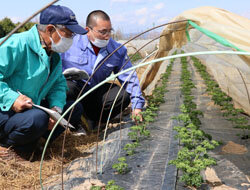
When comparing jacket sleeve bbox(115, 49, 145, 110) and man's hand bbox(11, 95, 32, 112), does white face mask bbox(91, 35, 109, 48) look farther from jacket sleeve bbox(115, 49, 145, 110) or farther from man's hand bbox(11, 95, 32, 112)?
man's hand bbox(11, 95, 32, 112)

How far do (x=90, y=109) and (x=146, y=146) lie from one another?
47.0 inches

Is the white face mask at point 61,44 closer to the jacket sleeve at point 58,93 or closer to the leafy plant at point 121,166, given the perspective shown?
the jacket sleeve at point 58,93

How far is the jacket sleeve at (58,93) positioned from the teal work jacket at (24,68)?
0.15 meters

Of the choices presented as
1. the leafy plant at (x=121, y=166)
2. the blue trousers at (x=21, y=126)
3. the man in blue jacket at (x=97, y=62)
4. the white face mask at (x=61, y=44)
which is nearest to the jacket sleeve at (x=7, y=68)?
the blue trousers at (x=21, y=126)

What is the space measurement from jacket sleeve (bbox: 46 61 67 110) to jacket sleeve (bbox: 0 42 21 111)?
0.59 meters

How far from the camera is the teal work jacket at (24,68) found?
256 centimetres

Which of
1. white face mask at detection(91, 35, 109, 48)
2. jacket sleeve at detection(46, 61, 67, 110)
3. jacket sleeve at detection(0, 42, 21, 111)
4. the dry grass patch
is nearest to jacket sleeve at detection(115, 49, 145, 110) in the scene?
white face mask at detection(91, 35, 109, 48)

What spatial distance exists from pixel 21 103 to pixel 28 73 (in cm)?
31

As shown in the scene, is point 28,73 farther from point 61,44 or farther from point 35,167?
Result: point 35,167

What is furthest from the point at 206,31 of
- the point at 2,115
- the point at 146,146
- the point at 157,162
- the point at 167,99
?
the point at 167,99

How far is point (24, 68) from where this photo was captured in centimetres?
274

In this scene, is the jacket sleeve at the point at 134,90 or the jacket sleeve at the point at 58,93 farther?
the jacket sleeve at the point at 134,90

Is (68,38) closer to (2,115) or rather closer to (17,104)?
(17,104)

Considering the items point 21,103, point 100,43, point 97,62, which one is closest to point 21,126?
point 21,103
